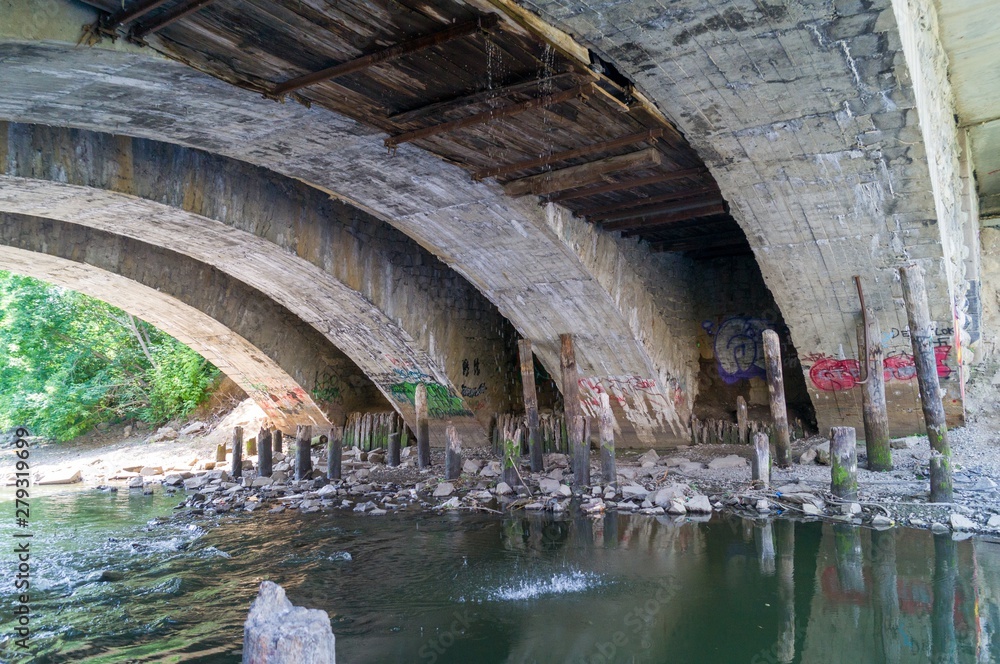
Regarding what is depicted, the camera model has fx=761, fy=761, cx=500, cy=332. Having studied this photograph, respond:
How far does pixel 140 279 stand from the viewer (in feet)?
44.9

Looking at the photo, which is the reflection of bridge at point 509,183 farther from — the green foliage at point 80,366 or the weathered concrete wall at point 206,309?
the green foliage at point 80,366

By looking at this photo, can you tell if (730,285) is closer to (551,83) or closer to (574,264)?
(574,264)

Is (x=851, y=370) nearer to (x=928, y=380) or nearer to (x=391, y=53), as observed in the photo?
(x=928, y=380)

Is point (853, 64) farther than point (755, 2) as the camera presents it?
Yes

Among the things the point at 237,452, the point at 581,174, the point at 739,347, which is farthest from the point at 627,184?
the point at 237,452

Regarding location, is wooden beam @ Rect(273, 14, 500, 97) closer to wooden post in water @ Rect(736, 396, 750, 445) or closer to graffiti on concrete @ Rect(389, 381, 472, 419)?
graffiti on concrete @ Rect(389, 381, 472, 419)

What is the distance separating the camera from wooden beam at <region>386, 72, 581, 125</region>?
23.7 feet

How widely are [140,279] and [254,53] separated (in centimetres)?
826

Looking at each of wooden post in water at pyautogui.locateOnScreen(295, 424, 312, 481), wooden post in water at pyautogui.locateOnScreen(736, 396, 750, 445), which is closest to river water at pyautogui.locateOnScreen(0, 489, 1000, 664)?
wooden post in water at pyautogui.locateOnScreen(295, 424, 312, 481)

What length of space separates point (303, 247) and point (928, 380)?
9058 millimetres

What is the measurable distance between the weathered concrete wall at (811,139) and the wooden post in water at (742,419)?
6.32 ft

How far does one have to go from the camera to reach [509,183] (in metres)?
10.2

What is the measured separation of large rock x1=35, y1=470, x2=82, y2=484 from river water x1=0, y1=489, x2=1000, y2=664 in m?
7.74

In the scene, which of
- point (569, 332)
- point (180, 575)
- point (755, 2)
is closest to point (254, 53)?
point (755, 2)
